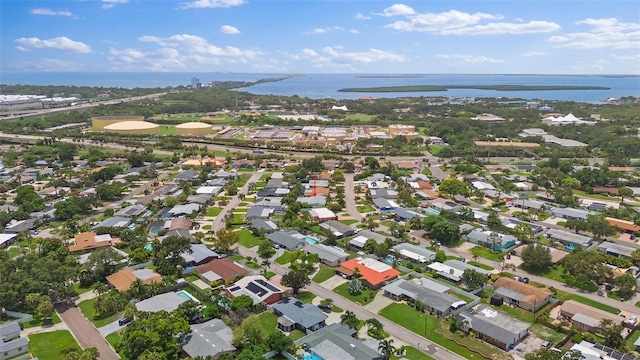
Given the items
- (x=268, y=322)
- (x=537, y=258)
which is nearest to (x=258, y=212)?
(x=268, y=322)

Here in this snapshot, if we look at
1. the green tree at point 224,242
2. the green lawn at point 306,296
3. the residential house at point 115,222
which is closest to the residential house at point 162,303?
the green lawn at point 306,296

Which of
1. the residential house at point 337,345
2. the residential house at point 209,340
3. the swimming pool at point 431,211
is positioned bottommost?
the residential house at point 337,345

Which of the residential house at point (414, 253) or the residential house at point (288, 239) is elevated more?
the residential house at point (288, 239)

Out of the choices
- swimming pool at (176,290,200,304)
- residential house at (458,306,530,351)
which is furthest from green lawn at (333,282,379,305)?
swimming pool at (176,290,200,304)

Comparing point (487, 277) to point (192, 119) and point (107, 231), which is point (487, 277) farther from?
point (192, 119)

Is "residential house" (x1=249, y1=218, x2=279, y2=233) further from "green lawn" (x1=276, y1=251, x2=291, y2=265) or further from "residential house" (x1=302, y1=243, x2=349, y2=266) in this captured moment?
"residential house" (x1=302, y1=243, x2=349, y2=266)

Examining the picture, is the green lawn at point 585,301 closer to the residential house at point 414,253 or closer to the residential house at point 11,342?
the residential house at point 414,253

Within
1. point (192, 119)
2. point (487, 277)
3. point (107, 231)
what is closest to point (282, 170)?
point (107, 231)
